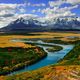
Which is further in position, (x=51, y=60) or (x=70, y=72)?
(x=51, y=60)

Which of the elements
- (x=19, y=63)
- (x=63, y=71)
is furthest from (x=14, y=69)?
(x=63, y=71)

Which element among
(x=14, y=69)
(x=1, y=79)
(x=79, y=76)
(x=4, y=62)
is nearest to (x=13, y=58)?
(x=4, y=62)

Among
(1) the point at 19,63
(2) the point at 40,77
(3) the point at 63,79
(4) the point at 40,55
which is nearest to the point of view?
Answer: (3) the point at 63,79

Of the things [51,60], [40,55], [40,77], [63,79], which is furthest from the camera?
[40,55]

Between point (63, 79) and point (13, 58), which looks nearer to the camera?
point (63, 79)

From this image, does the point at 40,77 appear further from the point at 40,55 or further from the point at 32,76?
the point at 40,55

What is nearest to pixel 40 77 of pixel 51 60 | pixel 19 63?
pixel 19 63

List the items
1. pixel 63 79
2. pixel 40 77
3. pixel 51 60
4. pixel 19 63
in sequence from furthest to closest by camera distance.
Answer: pixel 51 60 → pixel 19 63 → pixel 40 77 → pixel 63 79

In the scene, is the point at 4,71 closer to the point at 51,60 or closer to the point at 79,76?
the point at 51,60

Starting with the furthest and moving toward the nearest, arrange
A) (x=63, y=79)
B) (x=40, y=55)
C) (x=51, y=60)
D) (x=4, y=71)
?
(x=40, y=55)
(x=51, y=60)
(x=4, y=71)
(x=63, y=79)
